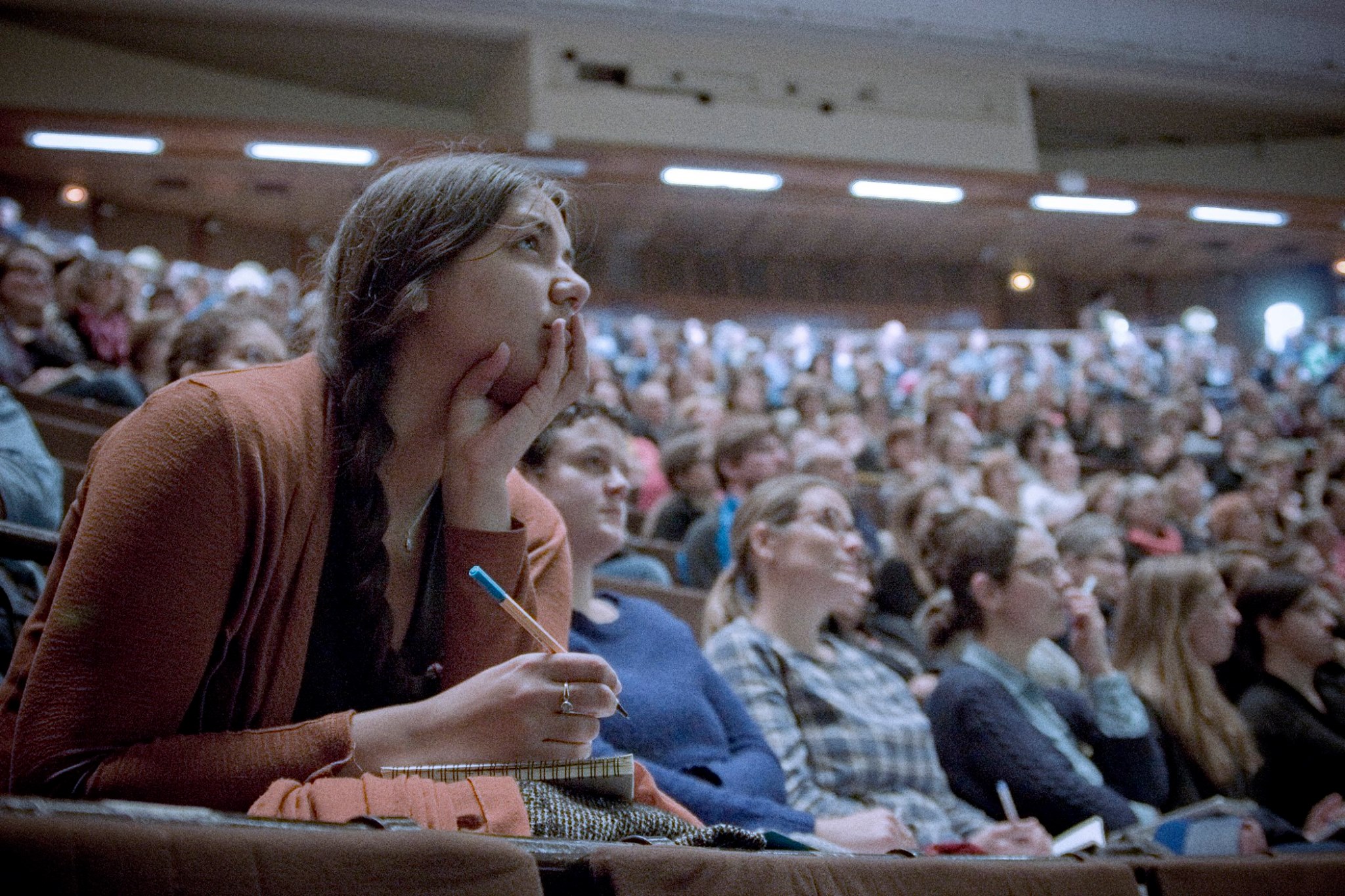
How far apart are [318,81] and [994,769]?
25.1 ft

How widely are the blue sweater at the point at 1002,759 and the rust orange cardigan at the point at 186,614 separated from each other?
129 cm

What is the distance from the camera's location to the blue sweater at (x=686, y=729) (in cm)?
139

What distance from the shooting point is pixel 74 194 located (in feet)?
25.8

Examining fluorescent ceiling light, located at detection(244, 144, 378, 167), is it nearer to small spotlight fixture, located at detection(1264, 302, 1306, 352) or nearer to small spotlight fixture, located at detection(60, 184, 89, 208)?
small spotlight fixture, located at detection(60, 184, 89, 208)

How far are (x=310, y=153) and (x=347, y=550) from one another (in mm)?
6828

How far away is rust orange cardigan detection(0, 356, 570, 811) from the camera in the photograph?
0.76m

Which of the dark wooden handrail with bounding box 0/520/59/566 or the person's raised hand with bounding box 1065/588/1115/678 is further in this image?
the person's raised hand with bounding box 1065/588/1115/678

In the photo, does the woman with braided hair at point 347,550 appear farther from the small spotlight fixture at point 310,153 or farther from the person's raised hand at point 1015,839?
the small spotlight fixture at point 310,153

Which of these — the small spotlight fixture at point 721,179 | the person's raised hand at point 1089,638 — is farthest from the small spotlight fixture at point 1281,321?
the person's raised hand at point 1089,638

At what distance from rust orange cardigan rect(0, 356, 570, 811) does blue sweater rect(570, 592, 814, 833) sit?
1.88 feet

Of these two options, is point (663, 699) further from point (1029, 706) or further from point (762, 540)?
point (1029, 706)

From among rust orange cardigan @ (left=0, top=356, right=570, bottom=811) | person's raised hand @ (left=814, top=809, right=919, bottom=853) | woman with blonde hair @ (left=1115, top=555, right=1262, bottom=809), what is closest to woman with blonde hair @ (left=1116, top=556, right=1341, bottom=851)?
woman with blonde hair @ (left=1115, top=555, right=1262, bottom=809)

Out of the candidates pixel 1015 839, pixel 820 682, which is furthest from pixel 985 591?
pixel 1015 839

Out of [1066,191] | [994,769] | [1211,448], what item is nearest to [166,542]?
[994,769]
